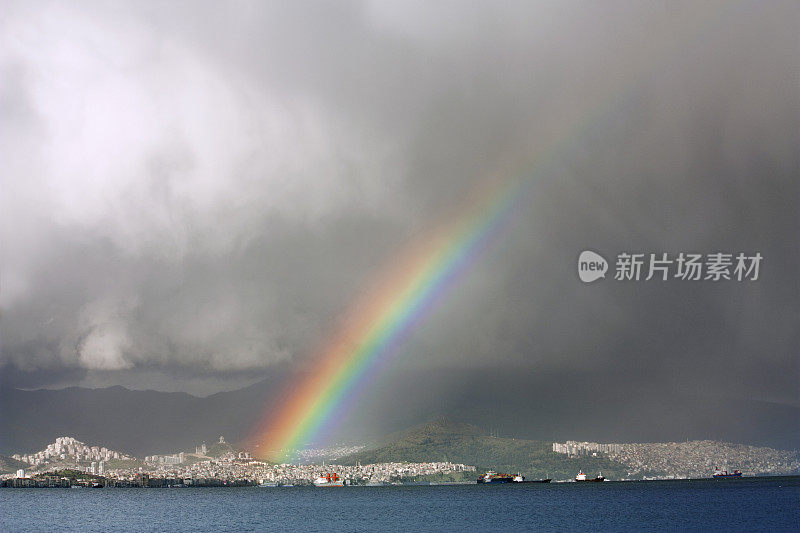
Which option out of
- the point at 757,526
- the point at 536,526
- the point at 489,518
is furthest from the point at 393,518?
the point at 757,526

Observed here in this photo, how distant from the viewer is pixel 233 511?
492ft

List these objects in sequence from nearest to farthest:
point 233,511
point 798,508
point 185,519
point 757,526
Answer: point 757,526 → point 185,519 → point 798,508 → point 233,511

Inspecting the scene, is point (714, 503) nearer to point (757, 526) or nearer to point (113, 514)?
point (757, 526)

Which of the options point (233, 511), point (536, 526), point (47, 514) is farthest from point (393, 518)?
point (47, 514)

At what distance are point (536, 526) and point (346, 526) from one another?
2699 centimetres

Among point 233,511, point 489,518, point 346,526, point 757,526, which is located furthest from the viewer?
point 233,511

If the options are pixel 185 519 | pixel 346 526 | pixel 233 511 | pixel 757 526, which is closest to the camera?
pixel 757 526

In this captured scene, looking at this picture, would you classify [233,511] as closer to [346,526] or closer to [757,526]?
[346,526]

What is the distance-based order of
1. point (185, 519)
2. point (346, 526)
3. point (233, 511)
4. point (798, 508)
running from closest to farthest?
point (346, 526) < point (185, 519) < point (798, 508) < point (233, 511)

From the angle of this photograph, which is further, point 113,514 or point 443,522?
point 113,514

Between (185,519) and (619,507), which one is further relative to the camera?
(619,507)

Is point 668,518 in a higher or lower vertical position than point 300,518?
higher

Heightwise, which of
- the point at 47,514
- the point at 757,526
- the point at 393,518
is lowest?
the point at 47,514

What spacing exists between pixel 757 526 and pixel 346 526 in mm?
55103
